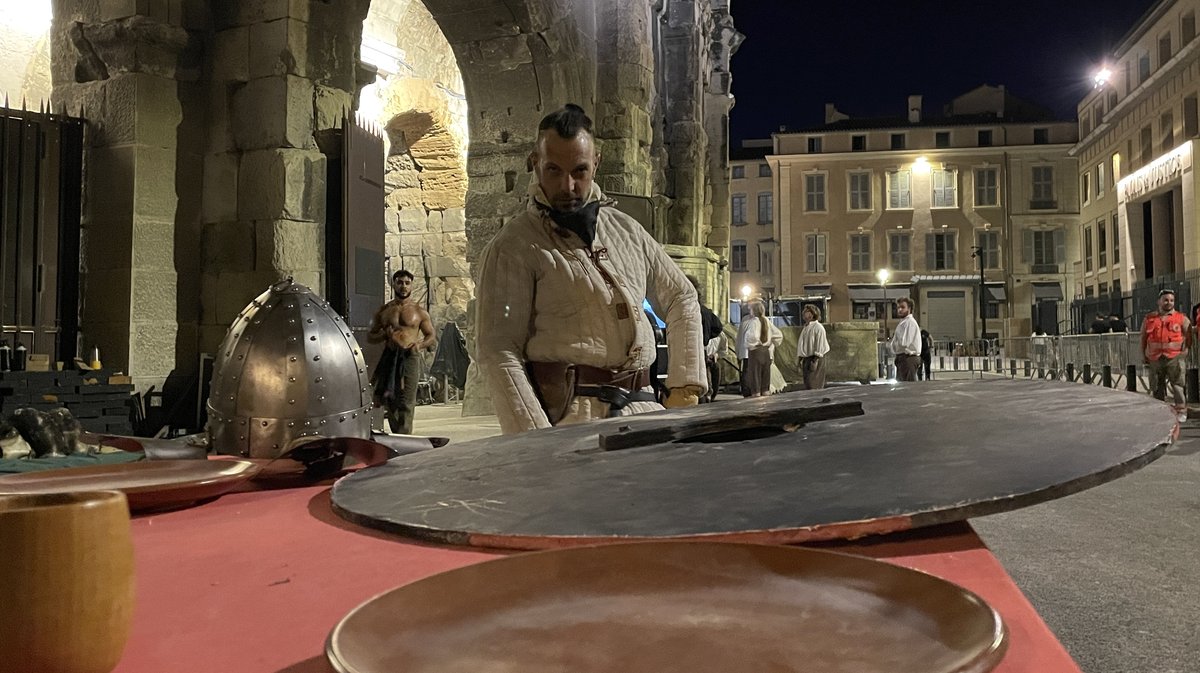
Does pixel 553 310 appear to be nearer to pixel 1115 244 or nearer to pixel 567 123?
pixel 567 123

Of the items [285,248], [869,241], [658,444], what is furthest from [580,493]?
[869,241]

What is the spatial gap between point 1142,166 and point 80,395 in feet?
116

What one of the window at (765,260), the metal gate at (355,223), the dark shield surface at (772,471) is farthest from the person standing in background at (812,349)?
the window at (765,260)

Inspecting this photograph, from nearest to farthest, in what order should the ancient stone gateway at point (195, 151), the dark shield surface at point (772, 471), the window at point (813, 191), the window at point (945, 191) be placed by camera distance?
the dark shield surface at point (772, 471) → the ancient stone gateway at point (195, 151) → the window at point (945, 191) → the window at point (813, 191)

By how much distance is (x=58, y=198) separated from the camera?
6.30m

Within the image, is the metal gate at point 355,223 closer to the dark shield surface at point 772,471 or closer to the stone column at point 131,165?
the stone column at point 131,165

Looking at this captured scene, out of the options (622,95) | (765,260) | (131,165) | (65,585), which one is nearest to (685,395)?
(65,585)

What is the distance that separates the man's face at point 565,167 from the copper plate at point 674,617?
1.97 meters

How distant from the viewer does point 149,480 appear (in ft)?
4.99

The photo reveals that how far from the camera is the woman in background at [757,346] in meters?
12.9

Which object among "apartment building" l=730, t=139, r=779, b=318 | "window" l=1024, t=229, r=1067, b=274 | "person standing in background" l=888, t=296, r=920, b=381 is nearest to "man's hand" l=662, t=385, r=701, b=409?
"person standing in background" l=888, t=296, r=920, b=381

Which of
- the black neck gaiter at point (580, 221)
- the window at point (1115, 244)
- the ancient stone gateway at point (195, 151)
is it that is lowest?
the black neck gaiter at point (580, 221)

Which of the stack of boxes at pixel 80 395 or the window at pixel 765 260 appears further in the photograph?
the window at pixel 765 260

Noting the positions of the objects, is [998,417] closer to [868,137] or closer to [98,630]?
[98,630]
